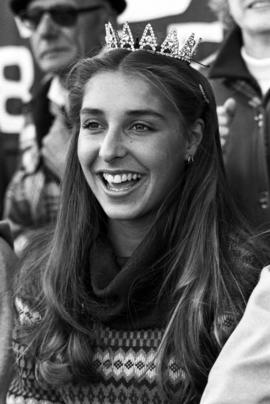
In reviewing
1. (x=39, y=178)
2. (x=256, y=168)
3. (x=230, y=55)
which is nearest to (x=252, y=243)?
(x=256, y=168)

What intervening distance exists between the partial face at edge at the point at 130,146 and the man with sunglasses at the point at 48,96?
121cm

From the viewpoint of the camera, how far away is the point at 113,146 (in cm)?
251

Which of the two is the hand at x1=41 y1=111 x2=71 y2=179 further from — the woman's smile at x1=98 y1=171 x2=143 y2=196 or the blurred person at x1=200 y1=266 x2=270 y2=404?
the blurred person at x1=200 y1=266 x2=270 y2=404

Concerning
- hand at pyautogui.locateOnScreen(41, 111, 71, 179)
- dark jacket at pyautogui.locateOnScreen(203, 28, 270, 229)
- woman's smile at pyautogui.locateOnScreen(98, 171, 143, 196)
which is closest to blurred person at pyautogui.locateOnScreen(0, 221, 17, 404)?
woman's smile at pyautogui.locateOnScreen(98, 171, 143, 196)

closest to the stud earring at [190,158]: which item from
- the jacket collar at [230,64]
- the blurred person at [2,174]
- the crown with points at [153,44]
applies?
the crown with points at [153,44]

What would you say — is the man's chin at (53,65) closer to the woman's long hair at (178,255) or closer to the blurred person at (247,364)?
the woman's long hair at (178,255)

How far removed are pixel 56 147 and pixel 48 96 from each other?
13.4 inches

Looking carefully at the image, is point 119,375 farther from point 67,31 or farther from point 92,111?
point 67,31

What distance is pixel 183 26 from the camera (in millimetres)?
3971

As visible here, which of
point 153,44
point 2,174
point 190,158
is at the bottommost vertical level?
point 2,174

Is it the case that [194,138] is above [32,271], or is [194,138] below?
above

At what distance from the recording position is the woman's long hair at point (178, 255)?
7.79 ft

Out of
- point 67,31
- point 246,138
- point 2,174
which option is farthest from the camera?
point 2,174

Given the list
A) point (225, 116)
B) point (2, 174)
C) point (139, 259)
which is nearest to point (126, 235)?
point (139, 259)
